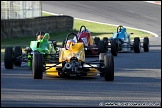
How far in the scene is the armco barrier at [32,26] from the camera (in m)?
36.0

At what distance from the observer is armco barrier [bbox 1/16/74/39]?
36.0 m

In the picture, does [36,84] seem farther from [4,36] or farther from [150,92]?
[4,36]

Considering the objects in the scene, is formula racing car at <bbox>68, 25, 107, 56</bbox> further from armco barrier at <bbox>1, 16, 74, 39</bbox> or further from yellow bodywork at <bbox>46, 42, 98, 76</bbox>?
Result: armco barrier at <bbox>1, 16, 74, 39</bbox>

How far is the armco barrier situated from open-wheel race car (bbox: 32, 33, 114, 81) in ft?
58.1

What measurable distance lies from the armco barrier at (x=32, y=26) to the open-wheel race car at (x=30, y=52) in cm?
1440

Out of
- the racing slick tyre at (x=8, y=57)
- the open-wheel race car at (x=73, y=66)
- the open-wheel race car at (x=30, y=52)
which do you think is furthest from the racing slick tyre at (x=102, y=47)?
the open-wheel race car at (x=73, y=66)

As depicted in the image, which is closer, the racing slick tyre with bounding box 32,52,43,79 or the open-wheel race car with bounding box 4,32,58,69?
the racing slick tyre with bounding box 32,52,43,79

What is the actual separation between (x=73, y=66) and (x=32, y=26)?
2226 cm

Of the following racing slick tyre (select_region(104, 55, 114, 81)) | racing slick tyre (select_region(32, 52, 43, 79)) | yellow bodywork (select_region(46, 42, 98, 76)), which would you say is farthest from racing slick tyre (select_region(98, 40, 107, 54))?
racing slick tyre (select_region(32, 52, 43, 79))

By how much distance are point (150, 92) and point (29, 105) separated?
11.5ft

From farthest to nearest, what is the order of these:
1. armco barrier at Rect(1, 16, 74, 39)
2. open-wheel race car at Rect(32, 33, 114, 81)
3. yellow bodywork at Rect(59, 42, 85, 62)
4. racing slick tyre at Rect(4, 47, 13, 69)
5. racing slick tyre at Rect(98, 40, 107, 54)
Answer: armco barrier at Rect(1, 16, 74, 39)
racing slick tyre at Rect(98, 40, 107, 54)
racing slick tyre at Rect(4, 47, 13, 69)
yellow bodywork at Rect(59, 42, 85, 62)
open-wheel race car at Rect(32, 33, 114, 81)

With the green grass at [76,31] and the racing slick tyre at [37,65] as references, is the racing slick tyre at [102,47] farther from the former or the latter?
the racing slick tyre at [37,65]

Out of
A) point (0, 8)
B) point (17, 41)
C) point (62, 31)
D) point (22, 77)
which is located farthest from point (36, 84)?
point (62, 31)

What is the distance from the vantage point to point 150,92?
47.6ft
